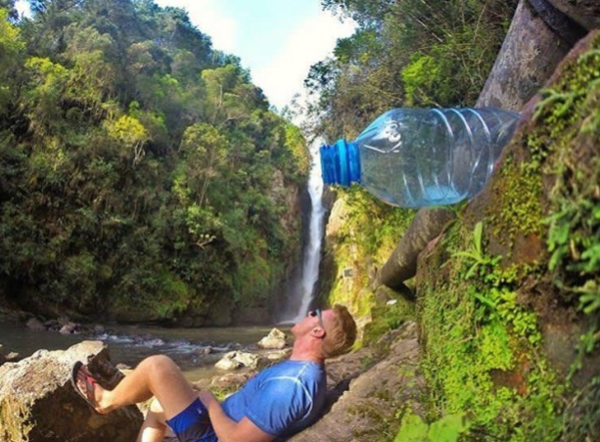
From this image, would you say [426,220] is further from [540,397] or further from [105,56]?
[105,56]

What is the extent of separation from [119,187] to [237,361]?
1299cm

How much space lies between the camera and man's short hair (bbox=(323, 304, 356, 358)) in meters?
2.77

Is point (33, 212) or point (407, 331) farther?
point (33, 212)

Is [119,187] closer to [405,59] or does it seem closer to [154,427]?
[405,59]

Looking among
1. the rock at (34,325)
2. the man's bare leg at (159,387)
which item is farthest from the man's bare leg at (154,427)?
→ the rock at (34,325)

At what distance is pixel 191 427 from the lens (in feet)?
8.75

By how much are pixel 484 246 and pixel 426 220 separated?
218 cm

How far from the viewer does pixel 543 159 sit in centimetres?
125

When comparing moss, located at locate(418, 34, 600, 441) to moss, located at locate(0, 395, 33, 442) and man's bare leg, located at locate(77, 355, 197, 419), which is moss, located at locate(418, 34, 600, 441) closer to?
man's bare leg, located at locate(77, 355, 197, 419)

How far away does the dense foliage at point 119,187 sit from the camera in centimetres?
1914

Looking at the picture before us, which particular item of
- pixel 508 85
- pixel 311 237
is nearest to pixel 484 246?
pixel 508 85

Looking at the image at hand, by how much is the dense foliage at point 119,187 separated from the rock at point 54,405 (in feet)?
41.2

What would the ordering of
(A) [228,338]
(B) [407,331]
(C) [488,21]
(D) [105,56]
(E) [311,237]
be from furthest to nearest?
(E) [311,237], (D) [105,56], (A) [228,338], (C) [488,21], (B) [407,331]

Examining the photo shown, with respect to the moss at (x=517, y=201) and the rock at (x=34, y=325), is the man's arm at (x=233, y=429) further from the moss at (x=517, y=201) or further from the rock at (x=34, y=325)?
the rock at (x=34, y=325)
